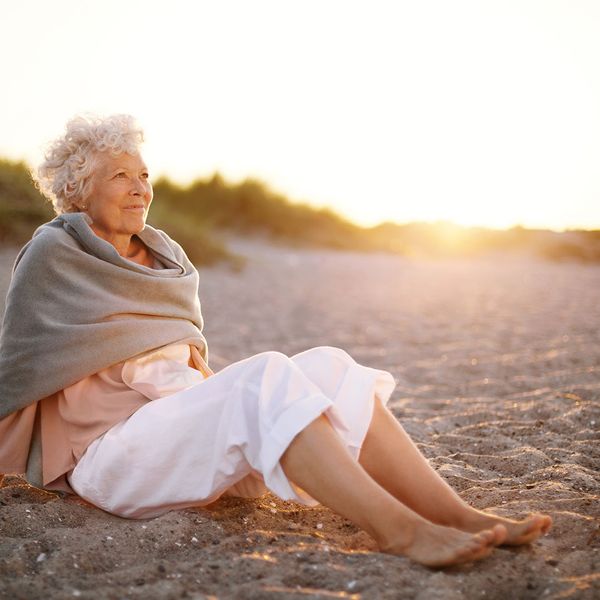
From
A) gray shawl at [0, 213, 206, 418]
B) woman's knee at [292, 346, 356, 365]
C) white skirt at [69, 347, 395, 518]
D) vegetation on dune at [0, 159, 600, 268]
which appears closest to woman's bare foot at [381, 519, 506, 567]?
white skirt at [69, 347, 395, 518]

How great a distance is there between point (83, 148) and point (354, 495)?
69.8 inches

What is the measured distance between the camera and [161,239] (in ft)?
10.4

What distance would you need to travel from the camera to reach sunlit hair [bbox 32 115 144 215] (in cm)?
297

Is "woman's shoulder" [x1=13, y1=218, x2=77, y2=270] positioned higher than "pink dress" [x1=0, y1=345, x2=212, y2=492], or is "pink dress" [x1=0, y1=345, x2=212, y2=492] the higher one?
"woman's shoulder" [x1=13, y1=218, x2=77, y2=270]

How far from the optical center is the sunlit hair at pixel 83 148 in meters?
2.97

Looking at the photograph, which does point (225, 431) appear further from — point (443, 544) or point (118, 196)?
point (118, 196)

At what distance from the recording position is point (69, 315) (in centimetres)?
274

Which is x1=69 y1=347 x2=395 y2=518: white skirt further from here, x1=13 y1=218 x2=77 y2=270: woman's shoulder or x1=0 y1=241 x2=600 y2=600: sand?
x1=13 y1=218 x2=77 y2=270: woman's shoulder

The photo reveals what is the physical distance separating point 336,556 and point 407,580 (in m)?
0.27

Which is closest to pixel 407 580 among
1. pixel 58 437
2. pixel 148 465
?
pixel 148 465

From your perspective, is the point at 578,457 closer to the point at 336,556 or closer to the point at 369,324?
the point at 336,556

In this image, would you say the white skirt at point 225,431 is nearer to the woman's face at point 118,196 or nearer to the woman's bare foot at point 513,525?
the woman's bare foot at point 513,525

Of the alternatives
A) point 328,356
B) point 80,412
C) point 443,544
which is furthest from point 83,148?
point 443,544

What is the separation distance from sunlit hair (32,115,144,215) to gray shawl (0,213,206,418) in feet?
0.59
